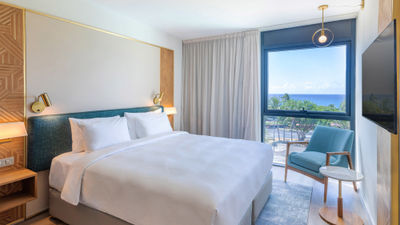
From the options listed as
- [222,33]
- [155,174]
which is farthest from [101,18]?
[155,174]

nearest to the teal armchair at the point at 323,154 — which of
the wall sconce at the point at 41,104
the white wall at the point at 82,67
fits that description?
the white wall at the point at 82,67

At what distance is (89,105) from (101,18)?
130 cm

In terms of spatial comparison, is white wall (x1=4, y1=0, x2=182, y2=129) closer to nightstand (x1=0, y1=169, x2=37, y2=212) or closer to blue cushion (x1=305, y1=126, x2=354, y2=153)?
nightstand (x1=0, y1=169, x2=37, y2=212)

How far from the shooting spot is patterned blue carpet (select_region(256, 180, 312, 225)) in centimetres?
239

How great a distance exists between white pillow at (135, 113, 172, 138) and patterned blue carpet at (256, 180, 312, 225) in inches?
75.9

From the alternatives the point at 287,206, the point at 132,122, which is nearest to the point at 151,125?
the point at 132,122

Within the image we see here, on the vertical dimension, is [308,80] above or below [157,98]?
above

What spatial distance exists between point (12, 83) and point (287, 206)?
3.44 metres

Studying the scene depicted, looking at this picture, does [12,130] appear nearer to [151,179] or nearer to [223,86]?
[151,179]

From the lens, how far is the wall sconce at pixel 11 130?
2061mm

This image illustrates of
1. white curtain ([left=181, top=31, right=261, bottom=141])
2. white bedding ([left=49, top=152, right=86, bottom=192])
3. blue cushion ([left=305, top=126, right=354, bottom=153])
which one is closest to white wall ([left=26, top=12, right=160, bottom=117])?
white bedding ([left=49, top=152, right=86, bottom=192])

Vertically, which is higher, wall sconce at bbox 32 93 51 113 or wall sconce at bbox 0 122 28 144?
wall sconce at bbox 32 93 51 113

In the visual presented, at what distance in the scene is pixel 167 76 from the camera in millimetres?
4543

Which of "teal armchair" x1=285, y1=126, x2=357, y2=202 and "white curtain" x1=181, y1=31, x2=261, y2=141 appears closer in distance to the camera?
"teal armchair" x1=285, y1=126, x2=357, y2=202
